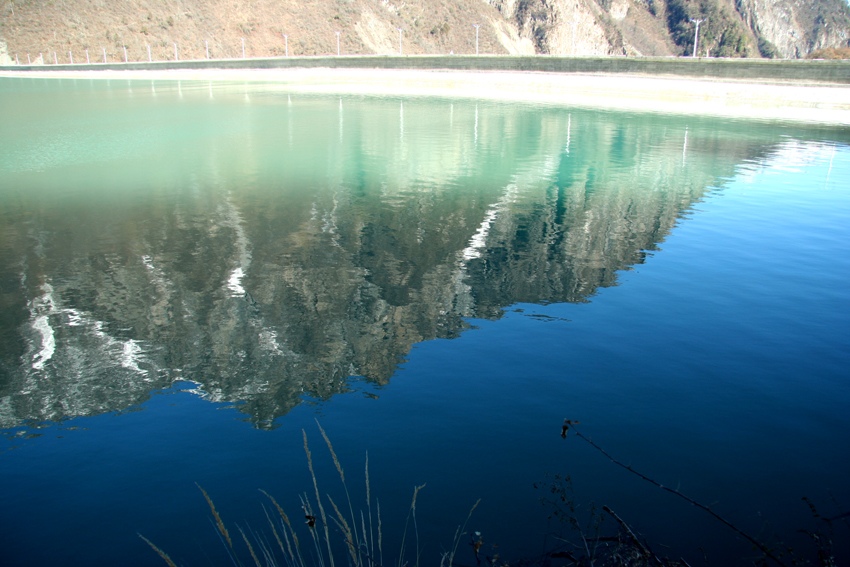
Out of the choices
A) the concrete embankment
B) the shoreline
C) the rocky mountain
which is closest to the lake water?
the shoreline

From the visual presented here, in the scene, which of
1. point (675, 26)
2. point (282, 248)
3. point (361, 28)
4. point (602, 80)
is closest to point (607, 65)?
point (602, 80)

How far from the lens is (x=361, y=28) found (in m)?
108

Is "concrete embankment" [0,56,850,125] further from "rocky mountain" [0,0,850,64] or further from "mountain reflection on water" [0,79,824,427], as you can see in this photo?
"rocky mountain" [0,0,850,64]

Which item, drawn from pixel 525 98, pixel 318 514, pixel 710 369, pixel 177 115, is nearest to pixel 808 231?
pixel 710 369

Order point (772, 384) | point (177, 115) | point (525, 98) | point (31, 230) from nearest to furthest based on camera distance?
point (772, 384)
point (31, 230)
point (177, 115)
point (525, 98)

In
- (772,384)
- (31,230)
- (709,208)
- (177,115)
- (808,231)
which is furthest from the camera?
(177,115)

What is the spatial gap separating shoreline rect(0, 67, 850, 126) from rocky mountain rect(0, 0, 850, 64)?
39.8 m

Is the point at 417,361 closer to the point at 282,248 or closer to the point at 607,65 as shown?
the point at 282,248

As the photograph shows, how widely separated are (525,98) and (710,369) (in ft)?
121

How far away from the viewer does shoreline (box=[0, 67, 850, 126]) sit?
112 feet

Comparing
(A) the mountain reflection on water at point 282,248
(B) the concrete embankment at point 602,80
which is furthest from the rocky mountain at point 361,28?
(A) the mountain reflection on water at point 282,248

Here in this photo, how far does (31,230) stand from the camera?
9.90 meters

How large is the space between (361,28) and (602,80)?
7283 centimetres

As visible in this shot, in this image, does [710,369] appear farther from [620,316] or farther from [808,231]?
[808,231]
